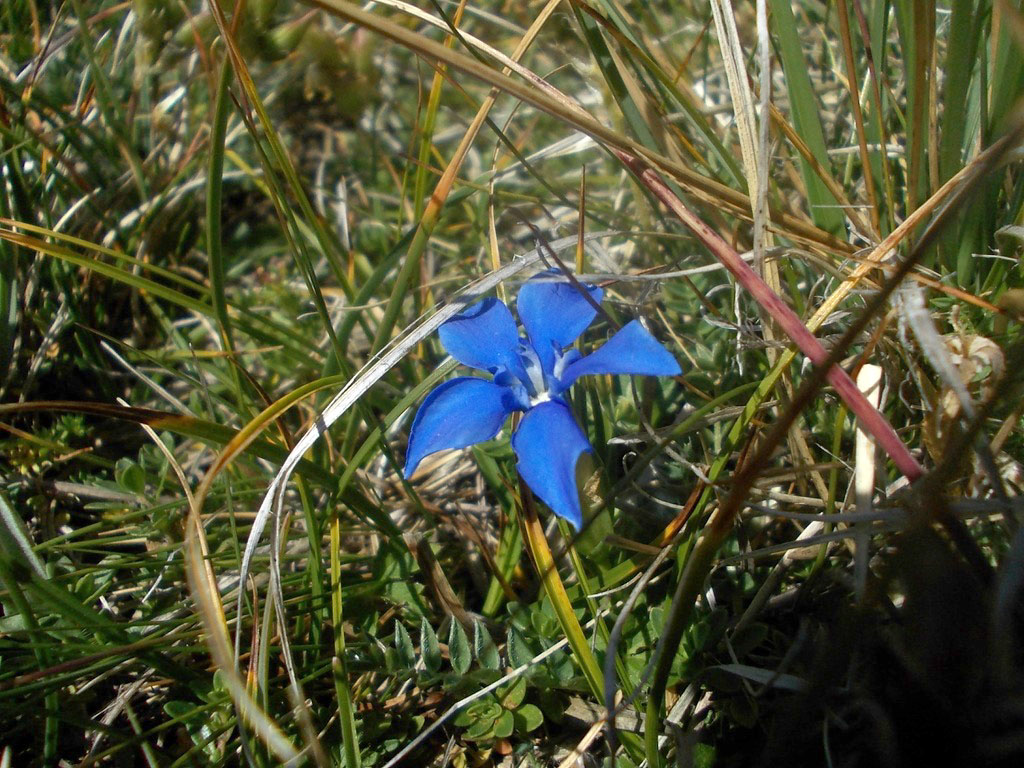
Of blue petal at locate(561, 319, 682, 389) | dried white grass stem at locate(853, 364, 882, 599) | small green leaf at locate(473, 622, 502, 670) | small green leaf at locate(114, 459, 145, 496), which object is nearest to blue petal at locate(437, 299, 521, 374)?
blue petal at locate(561, 319, 682, 389)

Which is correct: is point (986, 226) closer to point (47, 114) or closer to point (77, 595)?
point (77, 595)

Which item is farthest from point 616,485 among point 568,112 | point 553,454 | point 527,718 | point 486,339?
point 568,112

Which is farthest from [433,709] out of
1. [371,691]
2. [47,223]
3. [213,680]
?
[47,223]

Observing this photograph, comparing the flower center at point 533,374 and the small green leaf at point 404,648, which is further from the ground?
the flower center at point 533,374

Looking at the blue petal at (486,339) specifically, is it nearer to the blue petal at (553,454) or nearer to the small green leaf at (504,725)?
the blue petal at (553,454)

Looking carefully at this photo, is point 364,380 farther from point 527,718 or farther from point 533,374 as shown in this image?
point 527,718


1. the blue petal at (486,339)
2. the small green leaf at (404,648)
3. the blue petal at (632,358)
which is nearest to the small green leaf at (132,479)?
the small green leaf at (404,648)
